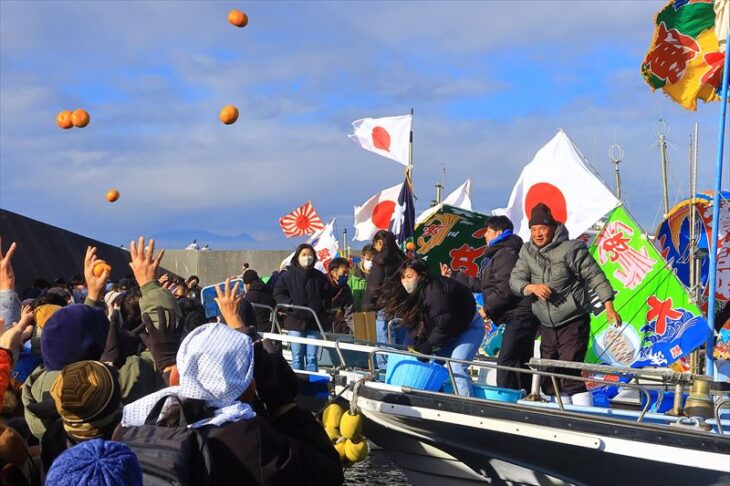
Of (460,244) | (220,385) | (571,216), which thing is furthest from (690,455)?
(460,244)

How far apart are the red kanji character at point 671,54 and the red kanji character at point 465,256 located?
17.7 ft

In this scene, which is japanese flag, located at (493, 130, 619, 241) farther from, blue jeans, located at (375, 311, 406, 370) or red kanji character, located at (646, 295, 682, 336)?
blue jeans, located at (375, 311, 406, 370)

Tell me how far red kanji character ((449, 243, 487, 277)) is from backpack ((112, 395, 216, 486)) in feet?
36.7

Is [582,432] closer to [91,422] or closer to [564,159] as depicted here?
[91,422]

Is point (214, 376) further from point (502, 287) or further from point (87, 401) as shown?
point (502, 287)

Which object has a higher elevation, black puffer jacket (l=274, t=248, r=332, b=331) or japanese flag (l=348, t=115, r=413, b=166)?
japanese flag (l=348, t=115, r=413, b=166)

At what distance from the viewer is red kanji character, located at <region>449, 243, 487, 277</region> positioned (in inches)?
555

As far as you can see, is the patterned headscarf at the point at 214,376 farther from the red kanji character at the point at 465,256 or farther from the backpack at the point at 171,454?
the red kanji character at the point at 465,256

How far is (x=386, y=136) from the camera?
653 inches

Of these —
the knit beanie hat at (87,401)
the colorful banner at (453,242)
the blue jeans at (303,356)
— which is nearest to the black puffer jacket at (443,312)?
the blue jeans at (303,356)

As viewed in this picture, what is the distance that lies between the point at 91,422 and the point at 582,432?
11.8 ft

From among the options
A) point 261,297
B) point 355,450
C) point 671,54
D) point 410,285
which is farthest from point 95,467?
point 261,297

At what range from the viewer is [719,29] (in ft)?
28.6

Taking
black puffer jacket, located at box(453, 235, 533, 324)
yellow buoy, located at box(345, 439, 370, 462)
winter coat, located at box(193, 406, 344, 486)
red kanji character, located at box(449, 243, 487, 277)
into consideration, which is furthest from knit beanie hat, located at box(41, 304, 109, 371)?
red kanji character, located at box(449, 243, 487, 277)
